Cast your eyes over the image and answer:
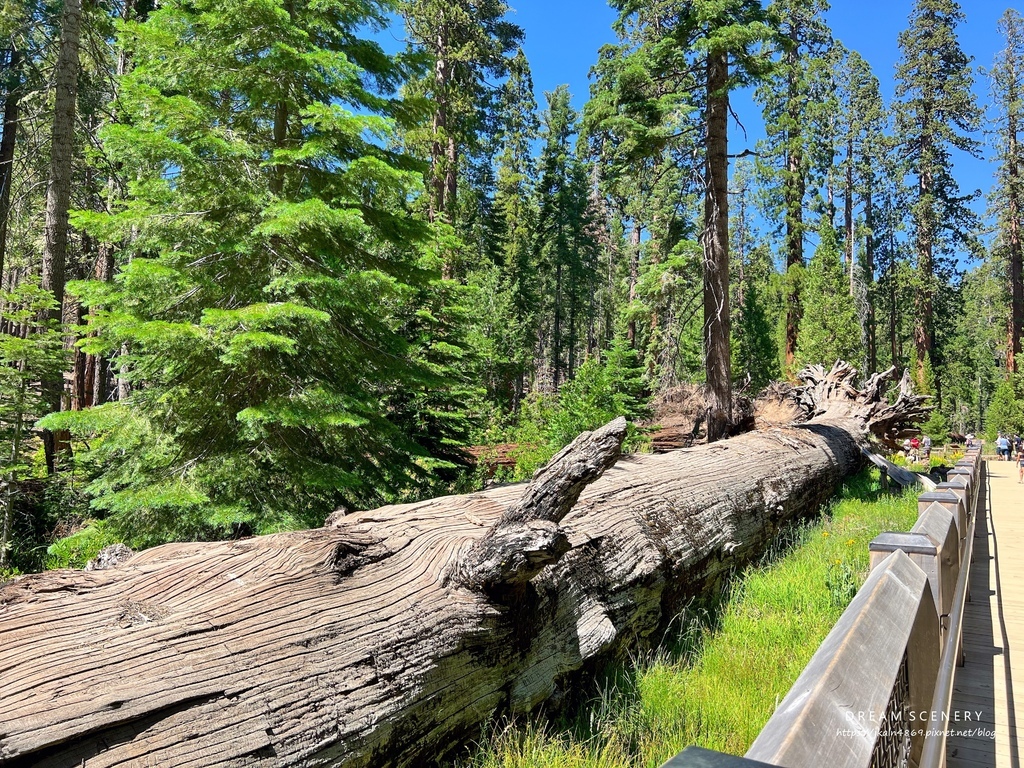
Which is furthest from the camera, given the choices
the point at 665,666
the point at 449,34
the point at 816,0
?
the point at 816,0

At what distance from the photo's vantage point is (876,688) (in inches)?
61.3

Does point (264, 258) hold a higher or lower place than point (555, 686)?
higher

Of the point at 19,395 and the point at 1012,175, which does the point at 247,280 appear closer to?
the point at 19,395

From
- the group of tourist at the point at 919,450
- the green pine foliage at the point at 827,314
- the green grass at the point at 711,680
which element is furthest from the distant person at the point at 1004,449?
the green grass at the point at 711,680

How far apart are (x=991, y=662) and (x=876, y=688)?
4.27 metres

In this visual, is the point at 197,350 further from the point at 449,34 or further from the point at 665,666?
the point at 449,34

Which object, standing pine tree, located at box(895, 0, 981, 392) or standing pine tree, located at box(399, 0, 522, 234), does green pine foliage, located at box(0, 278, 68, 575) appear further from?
standing pine tree, located at box(895, 0, 981, 392)

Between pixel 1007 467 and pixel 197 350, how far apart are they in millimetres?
24802

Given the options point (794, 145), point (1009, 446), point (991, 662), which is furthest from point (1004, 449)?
point (991, 662)

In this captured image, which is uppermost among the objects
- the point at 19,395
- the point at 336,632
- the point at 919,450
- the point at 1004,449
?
the point at 19,395

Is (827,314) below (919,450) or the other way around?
the other way around

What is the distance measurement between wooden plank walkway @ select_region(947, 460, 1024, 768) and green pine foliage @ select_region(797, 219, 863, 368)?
19038 mm

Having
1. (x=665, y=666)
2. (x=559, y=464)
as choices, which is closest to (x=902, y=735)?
(x=559, y=464)

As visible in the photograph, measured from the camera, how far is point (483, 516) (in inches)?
162
